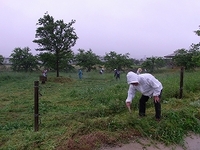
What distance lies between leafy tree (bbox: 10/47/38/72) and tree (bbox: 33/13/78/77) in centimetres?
991

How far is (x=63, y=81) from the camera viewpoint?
19484 millimetres

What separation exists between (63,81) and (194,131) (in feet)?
52.1

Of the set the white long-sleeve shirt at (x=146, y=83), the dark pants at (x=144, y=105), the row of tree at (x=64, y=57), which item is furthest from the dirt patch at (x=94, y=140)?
the row of tree at (x=64, y=57)

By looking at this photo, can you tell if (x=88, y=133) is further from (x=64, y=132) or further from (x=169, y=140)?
(x=169, y=140)

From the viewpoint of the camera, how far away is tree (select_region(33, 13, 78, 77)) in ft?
68.9

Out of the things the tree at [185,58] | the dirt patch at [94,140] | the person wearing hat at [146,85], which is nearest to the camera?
the dirt patch at [94,140]

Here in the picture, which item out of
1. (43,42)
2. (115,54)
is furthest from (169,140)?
(115,54)

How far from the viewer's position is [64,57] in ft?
74.8

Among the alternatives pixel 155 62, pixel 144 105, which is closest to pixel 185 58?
pixel 155 62

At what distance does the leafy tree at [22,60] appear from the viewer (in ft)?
101

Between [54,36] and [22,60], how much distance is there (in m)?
11.9

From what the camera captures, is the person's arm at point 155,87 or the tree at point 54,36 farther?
the tree at point 54,36

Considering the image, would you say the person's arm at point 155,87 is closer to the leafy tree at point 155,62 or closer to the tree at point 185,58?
the tree at point 185,58

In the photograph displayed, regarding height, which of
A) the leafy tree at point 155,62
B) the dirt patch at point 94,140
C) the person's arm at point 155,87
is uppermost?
the leafy tree at point 155,62
